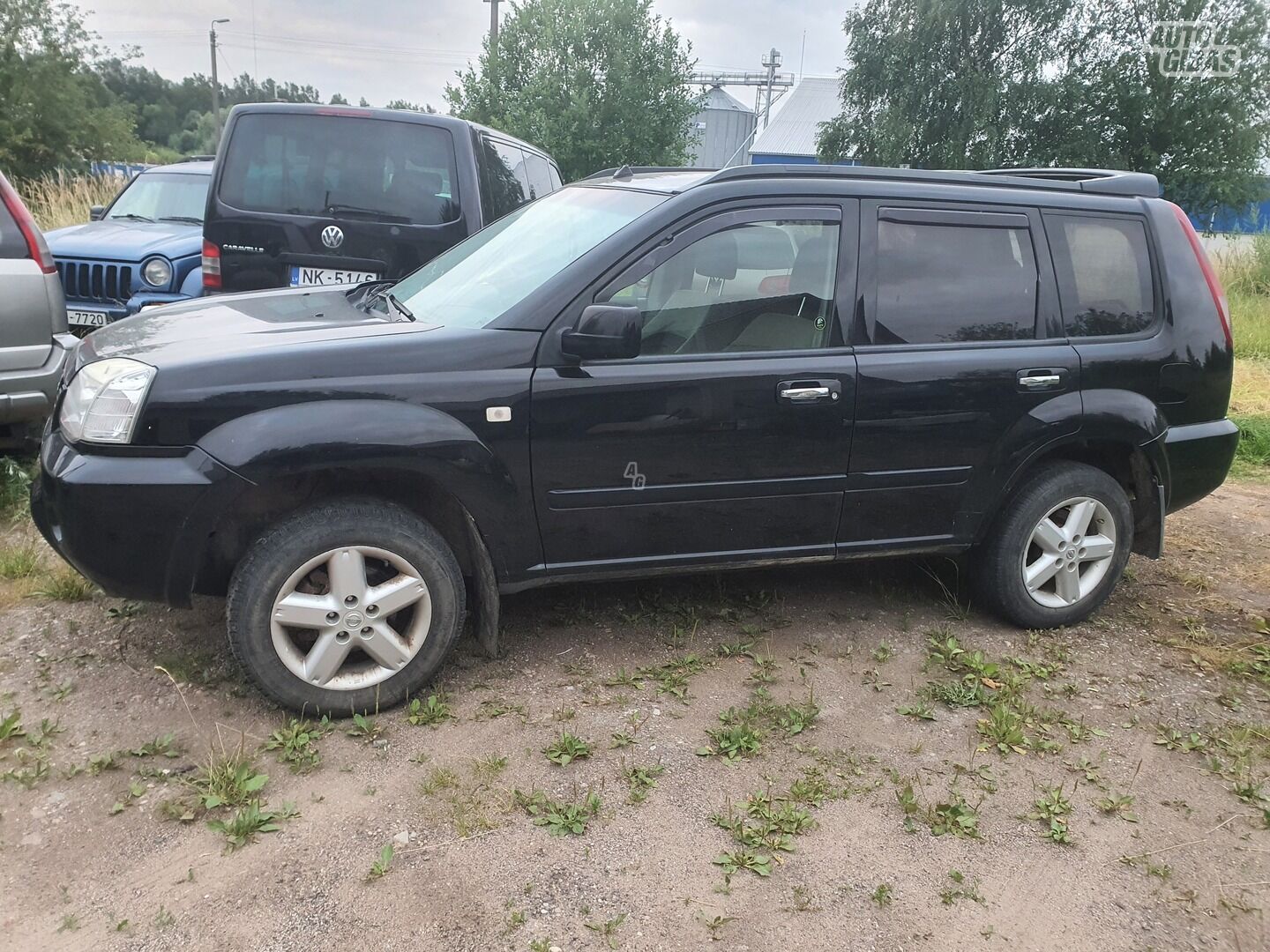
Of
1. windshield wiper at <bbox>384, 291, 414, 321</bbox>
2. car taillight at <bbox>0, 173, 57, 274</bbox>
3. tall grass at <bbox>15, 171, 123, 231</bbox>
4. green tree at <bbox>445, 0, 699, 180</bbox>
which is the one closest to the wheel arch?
windshield wiper at <bbox>384, 291, 414, 321</bbox>

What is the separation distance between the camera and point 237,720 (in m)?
3.25

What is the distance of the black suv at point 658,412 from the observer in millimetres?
3094

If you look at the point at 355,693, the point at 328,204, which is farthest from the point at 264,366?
the point at 328,204

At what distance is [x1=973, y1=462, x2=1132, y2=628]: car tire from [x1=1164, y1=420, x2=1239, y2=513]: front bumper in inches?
10.0

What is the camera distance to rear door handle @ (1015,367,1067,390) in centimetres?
389

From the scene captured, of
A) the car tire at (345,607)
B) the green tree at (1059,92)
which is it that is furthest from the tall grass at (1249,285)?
the car tire at (345,607)

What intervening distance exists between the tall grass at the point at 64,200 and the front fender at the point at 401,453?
1191 cm

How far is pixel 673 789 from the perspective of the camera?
3025mm

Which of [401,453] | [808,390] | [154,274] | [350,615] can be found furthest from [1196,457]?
[154,274]

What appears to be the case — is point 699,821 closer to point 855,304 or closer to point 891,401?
point 891,401

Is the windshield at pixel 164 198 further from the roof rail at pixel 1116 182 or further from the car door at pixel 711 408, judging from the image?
the roof rail at pixel 1116 182

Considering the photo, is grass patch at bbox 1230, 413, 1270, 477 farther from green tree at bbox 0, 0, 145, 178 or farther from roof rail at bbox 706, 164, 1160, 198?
green tree at bbox 0, 0, 145, 178

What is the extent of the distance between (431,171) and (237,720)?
4.18m

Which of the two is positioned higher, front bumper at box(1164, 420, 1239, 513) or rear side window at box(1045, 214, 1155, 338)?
rear side window at box(1045, 214, 1155, 338)
